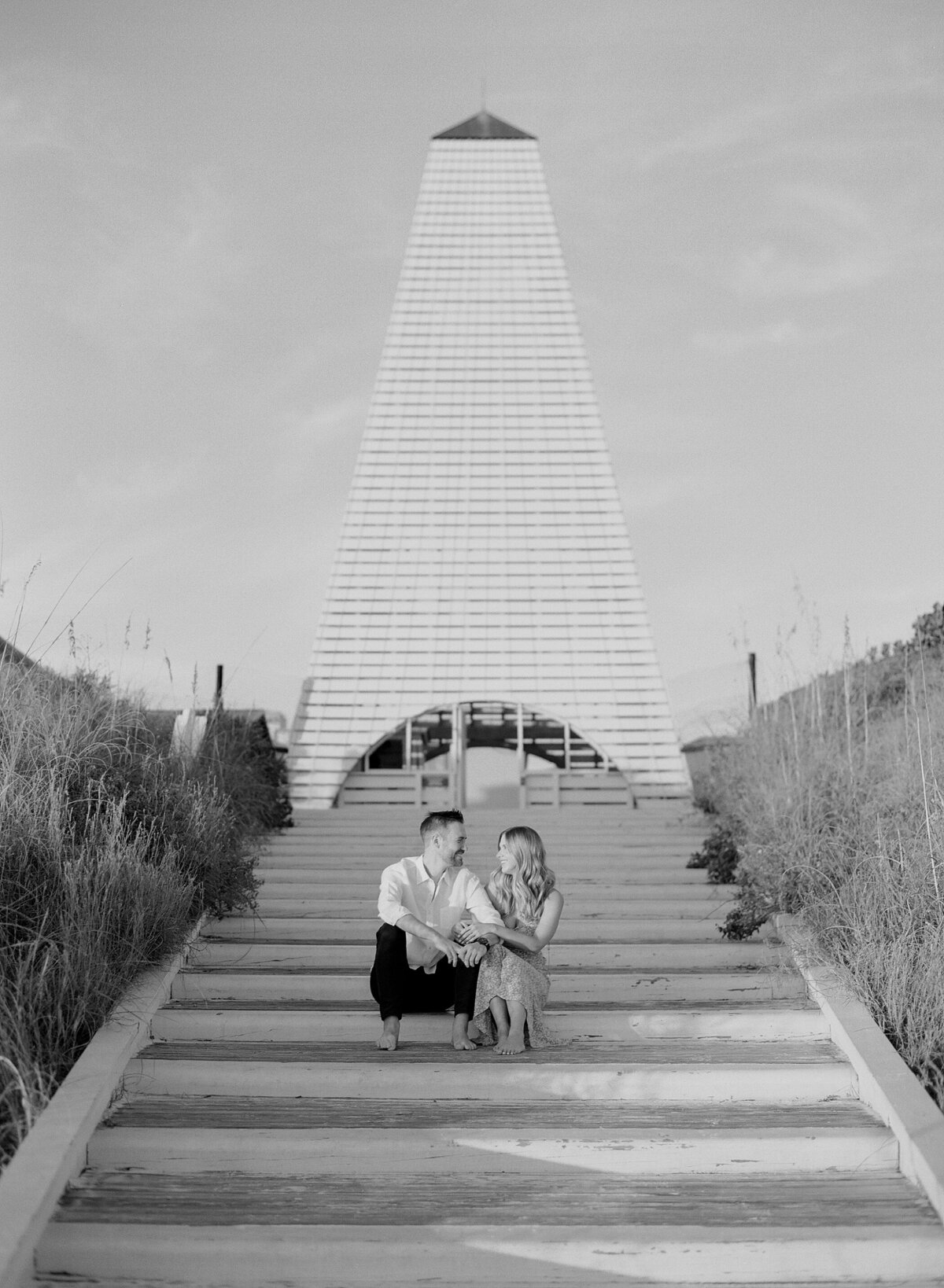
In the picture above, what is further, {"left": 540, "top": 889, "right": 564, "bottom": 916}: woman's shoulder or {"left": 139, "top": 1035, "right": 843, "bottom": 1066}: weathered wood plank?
{"left": 540, "top": 889, "right": 564, "bottom": 916}: woman's shoulder

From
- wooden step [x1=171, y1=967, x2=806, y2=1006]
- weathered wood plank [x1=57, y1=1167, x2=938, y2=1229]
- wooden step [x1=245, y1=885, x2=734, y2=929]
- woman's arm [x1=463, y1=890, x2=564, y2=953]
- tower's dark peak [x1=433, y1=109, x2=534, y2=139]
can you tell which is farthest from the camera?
tower's dark peak [x1=433, y1=109, x2=534, y2=139]

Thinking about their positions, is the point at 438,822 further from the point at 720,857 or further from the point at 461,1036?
the point at 720,857

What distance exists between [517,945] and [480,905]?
0.60 ft

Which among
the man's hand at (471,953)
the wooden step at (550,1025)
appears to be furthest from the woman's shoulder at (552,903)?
Result: the wooden step at (550,1025)

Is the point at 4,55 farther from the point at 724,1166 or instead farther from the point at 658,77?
the point at 724,1166

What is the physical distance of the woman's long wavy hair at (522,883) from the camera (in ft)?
13.0

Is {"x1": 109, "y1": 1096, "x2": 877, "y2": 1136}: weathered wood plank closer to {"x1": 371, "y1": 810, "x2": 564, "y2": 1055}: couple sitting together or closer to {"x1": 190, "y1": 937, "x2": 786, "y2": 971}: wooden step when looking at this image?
{"x1": 371, "y1": 810, "x2": 564, "y2": 1055}: couple sitting together

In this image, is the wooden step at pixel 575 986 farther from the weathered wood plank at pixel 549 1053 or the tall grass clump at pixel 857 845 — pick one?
the weathered wood plank at pixel 549 1053

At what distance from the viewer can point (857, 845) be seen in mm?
5039

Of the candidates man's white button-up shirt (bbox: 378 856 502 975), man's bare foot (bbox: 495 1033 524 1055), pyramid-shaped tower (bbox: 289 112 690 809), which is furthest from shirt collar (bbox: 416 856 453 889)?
pyramid-shaped tower (bbox: 289 112 690 809)

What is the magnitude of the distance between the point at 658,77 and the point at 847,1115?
32.7ft

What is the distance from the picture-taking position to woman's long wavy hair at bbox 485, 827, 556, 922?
3.95 meters

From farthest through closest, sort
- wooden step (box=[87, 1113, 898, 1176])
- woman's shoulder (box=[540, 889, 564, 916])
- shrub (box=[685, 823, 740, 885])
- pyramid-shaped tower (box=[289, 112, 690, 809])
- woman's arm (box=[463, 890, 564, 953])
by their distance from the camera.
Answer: pyramid-shaped tower (box=[289, 112, 690, 809]) < shrub (box=[685, 823, 740, 885]) < woman's shoulder (box=[540, 889, 564, 916]) < woman's arm (box=[463, 890, 564, 953]) < wooden step (box=[87, 1113, 898, 1176])

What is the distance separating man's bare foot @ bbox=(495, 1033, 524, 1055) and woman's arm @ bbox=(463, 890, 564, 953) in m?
0.28
